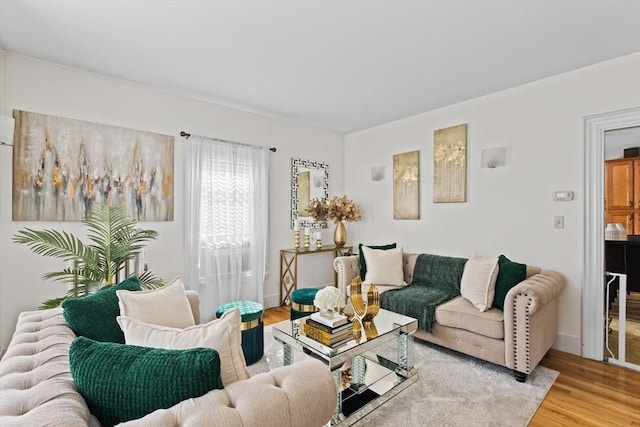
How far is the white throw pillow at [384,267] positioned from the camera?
135 inches

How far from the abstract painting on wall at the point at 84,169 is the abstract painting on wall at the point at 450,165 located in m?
3.14

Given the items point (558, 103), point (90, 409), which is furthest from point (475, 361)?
point (90, 409)

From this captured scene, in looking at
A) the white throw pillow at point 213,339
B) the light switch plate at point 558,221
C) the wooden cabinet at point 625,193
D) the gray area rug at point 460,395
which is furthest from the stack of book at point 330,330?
the wooden cabinet at point 625,193

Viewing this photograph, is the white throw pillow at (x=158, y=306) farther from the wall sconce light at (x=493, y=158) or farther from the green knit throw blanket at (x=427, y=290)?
the wall sconce light at (x=493, y=158)

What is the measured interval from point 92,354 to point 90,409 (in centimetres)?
16

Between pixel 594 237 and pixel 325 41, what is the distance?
2.87 meters

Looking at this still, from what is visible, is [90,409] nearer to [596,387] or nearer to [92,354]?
[92,354]

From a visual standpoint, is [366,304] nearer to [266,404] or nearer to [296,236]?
[266,404]

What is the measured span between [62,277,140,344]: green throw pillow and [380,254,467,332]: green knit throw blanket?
2314 mm

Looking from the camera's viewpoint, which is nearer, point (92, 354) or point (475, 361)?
point (92, 354)

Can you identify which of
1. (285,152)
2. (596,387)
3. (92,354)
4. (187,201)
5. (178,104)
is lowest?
(596,387)

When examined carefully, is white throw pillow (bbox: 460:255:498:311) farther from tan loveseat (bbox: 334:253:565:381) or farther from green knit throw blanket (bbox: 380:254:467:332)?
green knit throw blanket (bbox: 380:254:467:332)

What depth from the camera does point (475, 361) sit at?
265cm

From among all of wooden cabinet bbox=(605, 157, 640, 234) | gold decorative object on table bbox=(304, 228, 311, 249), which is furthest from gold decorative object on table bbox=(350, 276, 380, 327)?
wooden cabinet bbox=(605, 157, 640, 234)
